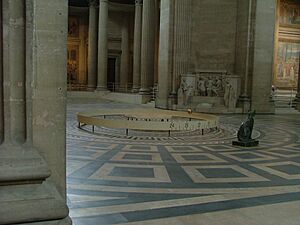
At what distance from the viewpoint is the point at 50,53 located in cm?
254

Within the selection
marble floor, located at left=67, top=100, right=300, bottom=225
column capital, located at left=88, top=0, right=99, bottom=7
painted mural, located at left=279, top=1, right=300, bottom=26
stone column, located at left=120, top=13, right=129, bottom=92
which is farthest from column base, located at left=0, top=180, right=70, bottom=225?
column capital, located at left=88, top=0, right=99, bottom=7

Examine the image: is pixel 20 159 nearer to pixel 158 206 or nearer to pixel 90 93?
pixel 158 206

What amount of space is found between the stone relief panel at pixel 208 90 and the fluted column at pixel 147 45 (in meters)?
5.37

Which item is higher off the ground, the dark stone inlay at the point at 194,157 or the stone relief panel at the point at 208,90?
the stone relief panel at the point at 208,90

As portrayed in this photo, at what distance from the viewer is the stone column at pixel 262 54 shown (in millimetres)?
17625

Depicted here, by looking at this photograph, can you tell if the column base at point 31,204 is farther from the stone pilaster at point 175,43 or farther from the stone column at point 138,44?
the stone column at point 138,44

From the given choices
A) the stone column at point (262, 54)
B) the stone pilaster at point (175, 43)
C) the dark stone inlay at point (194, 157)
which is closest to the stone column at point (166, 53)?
the stone pilaster at point (175, 43)

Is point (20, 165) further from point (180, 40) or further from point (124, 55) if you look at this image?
point (124, 55)

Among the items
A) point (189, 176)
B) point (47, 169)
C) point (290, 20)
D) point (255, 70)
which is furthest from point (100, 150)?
point (290, 20)

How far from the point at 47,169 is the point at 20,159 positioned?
0.19 m

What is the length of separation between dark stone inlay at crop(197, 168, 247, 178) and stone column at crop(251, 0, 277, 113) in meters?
12.7

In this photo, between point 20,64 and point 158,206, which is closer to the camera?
point 20,64

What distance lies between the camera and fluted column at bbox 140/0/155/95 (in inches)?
918

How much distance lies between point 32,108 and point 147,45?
21530mm
